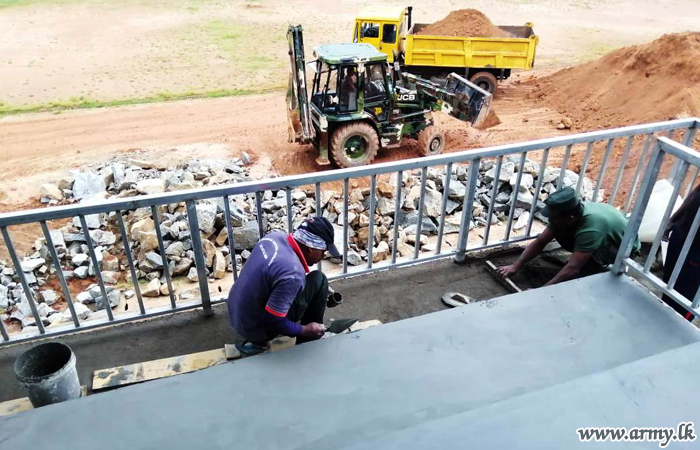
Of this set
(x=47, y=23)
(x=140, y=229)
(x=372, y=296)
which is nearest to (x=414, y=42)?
(x=140, y=229)

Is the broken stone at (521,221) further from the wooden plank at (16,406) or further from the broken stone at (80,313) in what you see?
the wooden plank at (16,406)

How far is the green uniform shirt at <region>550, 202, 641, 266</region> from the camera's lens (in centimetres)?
Result: 396

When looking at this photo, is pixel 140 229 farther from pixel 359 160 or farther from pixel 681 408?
pixel 681 408

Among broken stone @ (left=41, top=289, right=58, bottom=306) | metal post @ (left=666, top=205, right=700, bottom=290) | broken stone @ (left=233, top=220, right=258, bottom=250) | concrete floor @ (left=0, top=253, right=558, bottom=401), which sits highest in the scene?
metal post @ (left=666, top=205, right=700, bottom=290)

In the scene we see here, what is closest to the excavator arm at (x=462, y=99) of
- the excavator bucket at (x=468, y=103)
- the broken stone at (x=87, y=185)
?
the excavator bucket at (x=468, y=103)

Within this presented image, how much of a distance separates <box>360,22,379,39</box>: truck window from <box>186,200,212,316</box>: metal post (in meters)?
11.7

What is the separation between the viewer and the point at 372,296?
413 cm

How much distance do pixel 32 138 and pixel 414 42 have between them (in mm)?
10034

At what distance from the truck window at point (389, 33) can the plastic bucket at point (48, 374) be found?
12648 millimetres

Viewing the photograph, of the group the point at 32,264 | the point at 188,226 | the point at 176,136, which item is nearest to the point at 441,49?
the point at 176,136

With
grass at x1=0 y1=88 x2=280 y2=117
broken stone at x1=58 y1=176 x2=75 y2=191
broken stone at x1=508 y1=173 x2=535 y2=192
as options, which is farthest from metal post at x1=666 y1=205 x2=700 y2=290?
grass at x1=0 y1=88 x2=280 y2=117

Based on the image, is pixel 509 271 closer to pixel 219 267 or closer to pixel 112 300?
pixel 219 267

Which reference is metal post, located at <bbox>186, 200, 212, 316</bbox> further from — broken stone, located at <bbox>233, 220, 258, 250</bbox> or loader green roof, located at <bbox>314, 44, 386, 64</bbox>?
loader green roof, located at <bbox>314, 44, 386, 64</bbox>

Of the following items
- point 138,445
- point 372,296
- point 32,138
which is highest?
point 138,445
